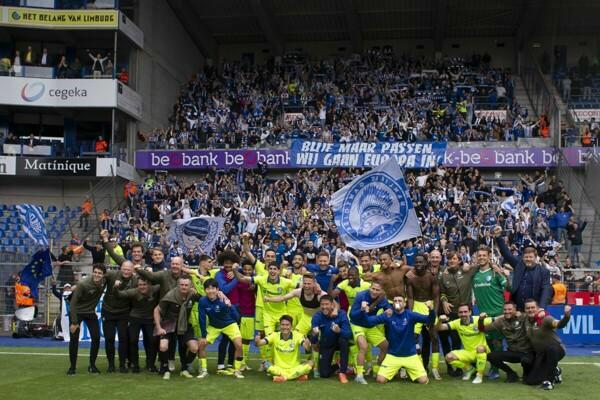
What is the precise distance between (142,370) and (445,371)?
5321mm

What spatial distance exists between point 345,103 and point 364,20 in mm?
7834

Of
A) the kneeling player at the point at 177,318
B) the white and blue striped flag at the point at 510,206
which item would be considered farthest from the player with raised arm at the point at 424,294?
the white and blue striped flag at the point at 510,206

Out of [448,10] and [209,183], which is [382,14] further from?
[209,183]

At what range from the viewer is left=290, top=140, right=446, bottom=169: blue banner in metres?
31.1

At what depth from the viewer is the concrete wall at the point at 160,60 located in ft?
118

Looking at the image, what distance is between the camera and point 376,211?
54.6 ft

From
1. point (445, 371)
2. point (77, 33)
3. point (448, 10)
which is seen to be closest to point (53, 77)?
point (77, 33)

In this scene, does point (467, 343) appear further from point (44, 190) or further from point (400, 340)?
point (44, 190)

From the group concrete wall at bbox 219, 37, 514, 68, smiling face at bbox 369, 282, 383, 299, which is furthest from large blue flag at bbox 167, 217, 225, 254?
concrete wall at bbox 219, 37, 514, 68

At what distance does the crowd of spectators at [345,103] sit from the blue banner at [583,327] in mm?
15476

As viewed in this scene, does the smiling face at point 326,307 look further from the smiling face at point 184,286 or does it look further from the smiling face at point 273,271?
the smiling face at point 184,286

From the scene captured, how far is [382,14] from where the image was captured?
1603 inches

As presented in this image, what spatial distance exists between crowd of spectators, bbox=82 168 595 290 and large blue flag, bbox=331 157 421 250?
428cm

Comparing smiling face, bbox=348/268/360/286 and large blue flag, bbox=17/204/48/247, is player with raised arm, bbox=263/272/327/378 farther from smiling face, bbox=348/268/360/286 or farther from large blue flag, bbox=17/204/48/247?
large blue flag, bbox=17/204/48/247
